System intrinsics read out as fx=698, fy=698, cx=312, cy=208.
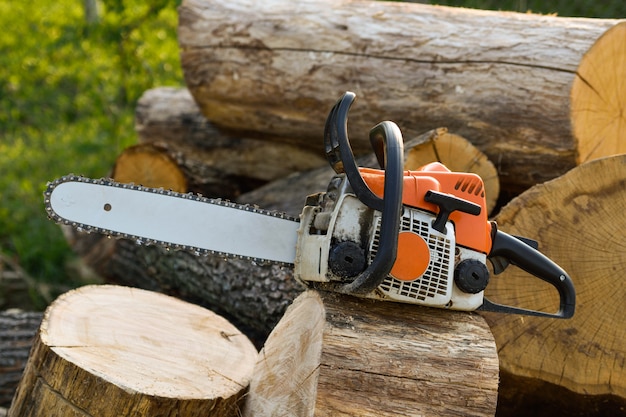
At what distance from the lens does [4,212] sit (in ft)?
17.4

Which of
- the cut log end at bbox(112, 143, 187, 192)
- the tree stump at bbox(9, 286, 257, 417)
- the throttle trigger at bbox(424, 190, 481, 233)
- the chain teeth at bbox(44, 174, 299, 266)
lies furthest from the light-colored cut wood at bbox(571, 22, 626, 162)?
the cut log end at bbox(112, 143, 187, 192)

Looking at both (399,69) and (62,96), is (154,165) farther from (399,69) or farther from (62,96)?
(62,96)

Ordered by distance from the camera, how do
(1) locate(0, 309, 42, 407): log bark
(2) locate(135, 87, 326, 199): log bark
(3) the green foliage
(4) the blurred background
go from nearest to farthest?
(1) locate(0, 309, 42, 407): log bark
(2) locate(135, 87, 326, 199): log bark
(4) the blurred background
(3) the green foliage

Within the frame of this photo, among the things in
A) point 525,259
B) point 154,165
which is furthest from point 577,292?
point 154,165

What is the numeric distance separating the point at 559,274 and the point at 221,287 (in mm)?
1610

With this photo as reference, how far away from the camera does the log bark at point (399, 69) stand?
277cm

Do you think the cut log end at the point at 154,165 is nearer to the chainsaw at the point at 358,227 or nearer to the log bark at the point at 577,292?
the chainsaw at the point at 358,227

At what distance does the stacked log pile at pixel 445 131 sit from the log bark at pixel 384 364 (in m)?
0.06

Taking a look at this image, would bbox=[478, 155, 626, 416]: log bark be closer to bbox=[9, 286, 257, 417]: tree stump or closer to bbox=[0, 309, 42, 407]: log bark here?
bbox=[9, 286, 257, 417]: tree stump

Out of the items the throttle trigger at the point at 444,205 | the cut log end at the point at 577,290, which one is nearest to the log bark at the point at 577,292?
the cut log end at the point at 577,290

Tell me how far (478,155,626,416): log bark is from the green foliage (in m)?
3.34

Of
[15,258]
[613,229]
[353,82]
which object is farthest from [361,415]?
[15,258]

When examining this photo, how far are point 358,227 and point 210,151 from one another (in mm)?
2374

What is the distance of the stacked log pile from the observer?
7.35ft
